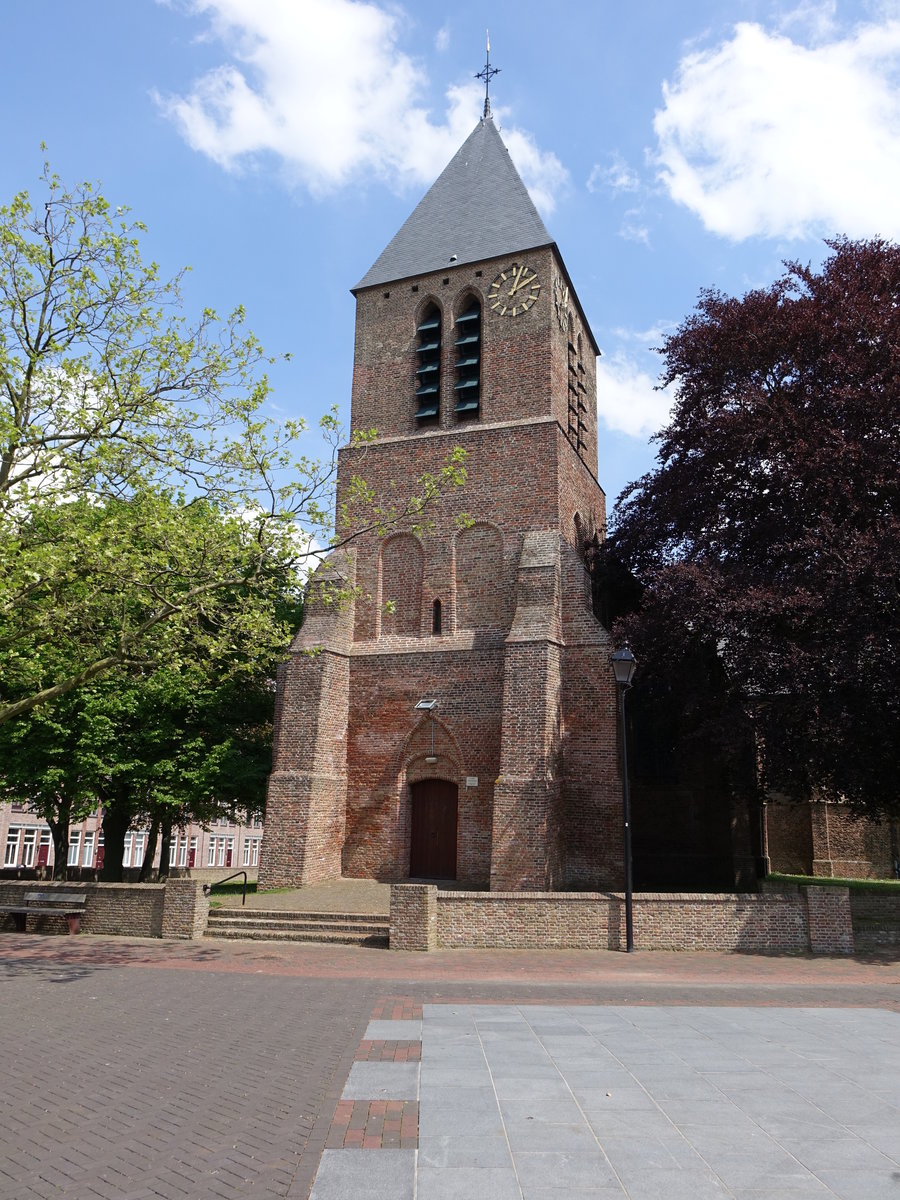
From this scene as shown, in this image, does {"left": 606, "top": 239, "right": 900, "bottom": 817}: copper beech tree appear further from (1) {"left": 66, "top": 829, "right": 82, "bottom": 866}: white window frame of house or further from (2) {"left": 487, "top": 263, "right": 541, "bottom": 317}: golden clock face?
(1) {"left": 66, "top": 829, "right": 82, "bottom": 866}: white window frame of house

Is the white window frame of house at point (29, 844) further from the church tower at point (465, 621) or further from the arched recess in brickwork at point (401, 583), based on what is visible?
the arched recess in brickwork at point (401, 583)

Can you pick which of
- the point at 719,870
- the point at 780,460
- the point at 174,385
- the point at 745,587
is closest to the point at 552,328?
the point at 780,460

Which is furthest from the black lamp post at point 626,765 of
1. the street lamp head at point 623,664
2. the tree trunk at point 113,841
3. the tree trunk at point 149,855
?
the tree trunk at point 149,855

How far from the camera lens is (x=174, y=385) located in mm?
12711

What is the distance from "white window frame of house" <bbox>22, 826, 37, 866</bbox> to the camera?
41.8 meters

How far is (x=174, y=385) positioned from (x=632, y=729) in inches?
579

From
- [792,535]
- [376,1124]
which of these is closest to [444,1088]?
[376,1124]

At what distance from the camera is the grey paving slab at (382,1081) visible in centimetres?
558

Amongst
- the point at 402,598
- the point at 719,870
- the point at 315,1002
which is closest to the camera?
the point at 315,1002

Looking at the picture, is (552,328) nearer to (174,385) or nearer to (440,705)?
(440,705)

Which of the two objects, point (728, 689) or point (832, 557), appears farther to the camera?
point (728, 689)

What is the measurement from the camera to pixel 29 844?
42.5 metres

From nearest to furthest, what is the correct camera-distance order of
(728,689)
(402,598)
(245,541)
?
A: (245,541)
(728,689)
(402,598)

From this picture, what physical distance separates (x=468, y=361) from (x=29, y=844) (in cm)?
3509
